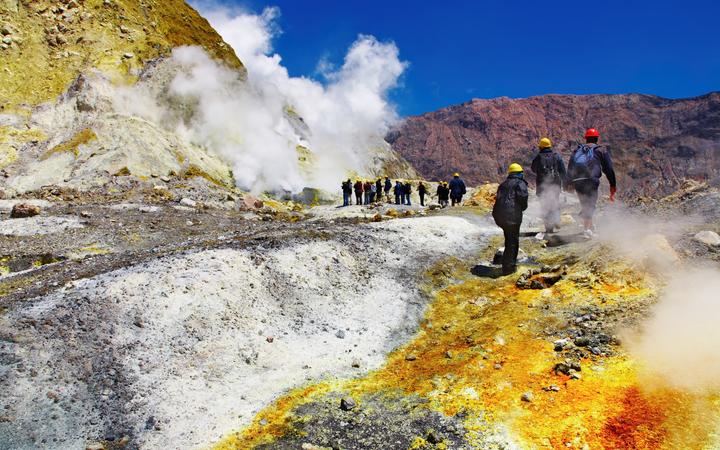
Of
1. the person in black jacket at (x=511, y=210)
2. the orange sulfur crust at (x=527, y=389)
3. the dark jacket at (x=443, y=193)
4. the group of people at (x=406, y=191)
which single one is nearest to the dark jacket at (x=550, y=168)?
the person in black jacket at (x=511, y=210)

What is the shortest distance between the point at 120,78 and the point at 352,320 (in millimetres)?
34852

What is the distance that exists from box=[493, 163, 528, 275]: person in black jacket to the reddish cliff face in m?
131

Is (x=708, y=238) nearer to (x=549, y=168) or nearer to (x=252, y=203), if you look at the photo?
(x=549, y=168)

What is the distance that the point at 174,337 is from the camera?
7.41 meters

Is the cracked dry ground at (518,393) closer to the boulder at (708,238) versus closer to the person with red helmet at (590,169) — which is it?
Result: the boulder at (708,238)

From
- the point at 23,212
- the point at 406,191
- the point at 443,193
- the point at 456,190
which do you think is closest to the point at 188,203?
the point at 23,212

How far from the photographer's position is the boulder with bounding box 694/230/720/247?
8.84 meters

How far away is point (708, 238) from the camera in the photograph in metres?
8.98

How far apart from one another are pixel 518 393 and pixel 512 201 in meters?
5.23

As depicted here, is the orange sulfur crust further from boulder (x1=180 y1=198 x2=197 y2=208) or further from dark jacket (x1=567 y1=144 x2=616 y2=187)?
boulder (x1=180 y1=198 x2=197 y2=208)

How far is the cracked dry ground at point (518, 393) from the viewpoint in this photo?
5.09 m

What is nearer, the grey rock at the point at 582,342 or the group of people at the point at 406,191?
the grey rock at the point at 582,342

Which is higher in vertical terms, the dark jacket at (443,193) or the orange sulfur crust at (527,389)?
the dark jacket at (443,193)

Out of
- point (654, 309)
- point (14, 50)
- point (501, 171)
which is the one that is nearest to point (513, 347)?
point (654, 309)
